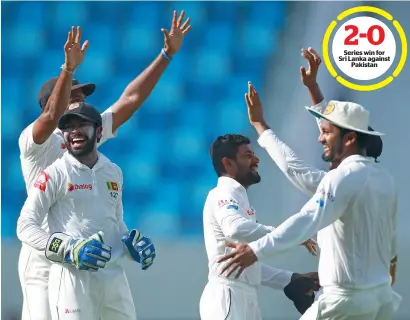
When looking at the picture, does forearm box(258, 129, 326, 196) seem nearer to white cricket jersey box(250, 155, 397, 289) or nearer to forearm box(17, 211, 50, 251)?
white cricket jersey box(250, 155, 397, 289)

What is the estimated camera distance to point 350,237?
5492mm

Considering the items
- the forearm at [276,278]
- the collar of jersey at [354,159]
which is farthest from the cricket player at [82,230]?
the collar of jersey at [354,159]

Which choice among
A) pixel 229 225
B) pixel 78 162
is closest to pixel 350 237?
pixel 229 225

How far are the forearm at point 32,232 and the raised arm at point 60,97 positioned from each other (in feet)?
1.76

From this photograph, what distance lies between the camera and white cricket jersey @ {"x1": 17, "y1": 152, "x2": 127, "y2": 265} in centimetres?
612

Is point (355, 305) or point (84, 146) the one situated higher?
point (84, 146)

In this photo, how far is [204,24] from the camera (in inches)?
392

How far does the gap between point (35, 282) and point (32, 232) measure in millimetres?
555

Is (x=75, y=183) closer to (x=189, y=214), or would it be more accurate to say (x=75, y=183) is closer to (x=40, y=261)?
(x=40, y=261)

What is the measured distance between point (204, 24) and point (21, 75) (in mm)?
1537

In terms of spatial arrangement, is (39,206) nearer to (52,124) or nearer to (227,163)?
(52,124)

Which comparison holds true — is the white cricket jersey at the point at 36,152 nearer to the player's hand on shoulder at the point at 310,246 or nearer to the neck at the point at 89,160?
the neck at the point at 89,160

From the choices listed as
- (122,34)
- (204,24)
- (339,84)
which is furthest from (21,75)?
(339,84)

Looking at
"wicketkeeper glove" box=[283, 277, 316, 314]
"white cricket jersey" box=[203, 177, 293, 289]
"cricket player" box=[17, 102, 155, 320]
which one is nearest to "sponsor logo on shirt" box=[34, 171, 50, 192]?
"cricket player" box=[17, 102, 155, 320]
